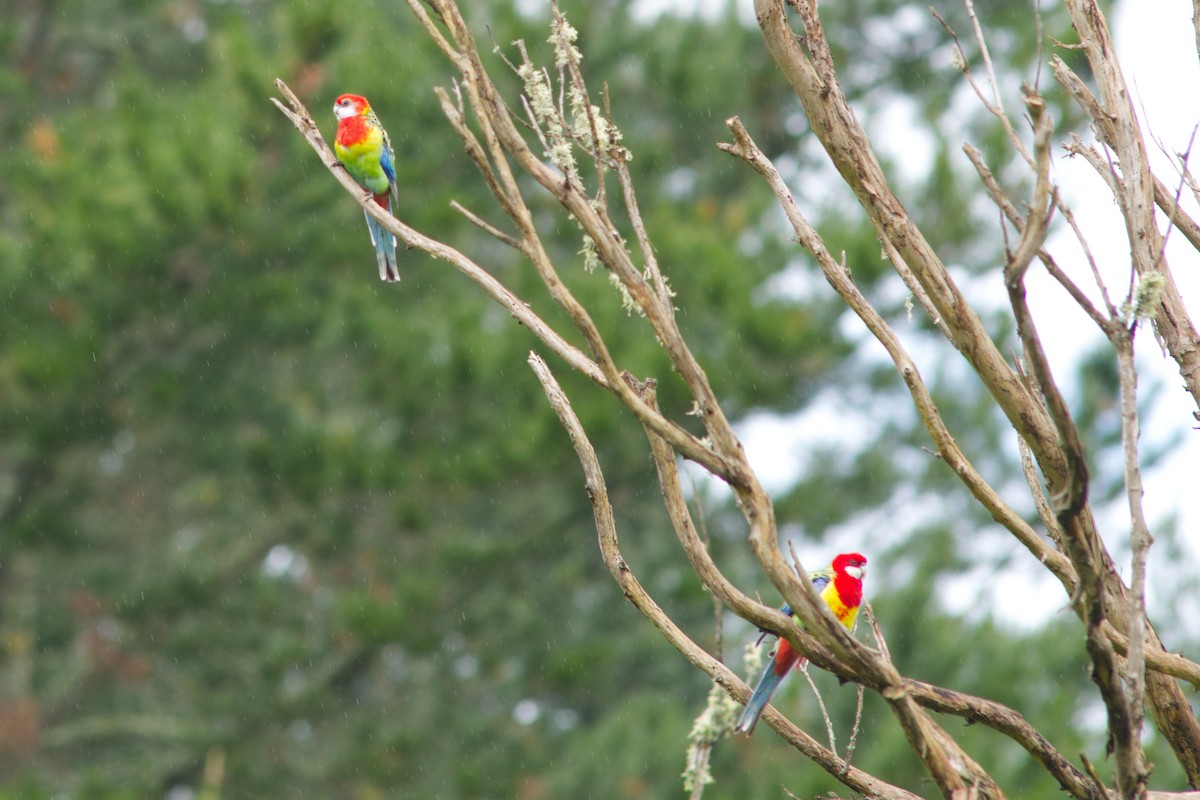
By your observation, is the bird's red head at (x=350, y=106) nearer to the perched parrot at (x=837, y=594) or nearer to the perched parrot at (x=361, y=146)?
the perched parrot at (x=361, y=146)

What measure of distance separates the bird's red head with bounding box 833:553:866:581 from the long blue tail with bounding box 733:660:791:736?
0.44m

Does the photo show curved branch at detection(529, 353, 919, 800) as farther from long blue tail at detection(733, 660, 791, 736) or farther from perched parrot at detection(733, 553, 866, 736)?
perched parrot at detection(733, 553, 866, 736)

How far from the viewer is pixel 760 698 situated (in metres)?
2.26

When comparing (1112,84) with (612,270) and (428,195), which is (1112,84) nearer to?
(612,270)

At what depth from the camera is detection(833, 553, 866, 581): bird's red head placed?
2797 mm

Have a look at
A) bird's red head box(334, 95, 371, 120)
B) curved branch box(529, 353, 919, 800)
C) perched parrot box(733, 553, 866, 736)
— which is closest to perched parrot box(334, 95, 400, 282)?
bird's red head box(334, 95, 371, 120)

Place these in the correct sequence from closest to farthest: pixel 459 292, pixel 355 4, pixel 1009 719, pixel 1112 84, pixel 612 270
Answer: pixel 612 270, pixel 1009 719, pixel 1112 84, pixel 355 4, pixel 459 292

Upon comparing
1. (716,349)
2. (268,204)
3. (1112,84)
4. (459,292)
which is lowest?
(1112,84)

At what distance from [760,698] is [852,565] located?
65cm

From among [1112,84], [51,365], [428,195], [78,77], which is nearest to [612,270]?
[1112,84]

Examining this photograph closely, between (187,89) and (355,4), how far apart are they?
194 centimetres

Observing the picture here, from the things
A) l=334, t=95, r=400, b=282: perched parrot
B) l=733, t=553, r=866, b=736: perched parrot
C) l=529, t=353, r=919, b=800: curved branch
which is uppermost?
l=334, t=95, r=400, b=282: perched parrot

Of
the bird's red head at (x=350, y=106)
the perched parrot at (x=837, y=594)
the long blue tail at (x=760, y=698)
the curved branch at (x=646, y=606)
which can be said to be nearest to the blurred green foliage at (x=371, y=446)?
the bird's red head at (x=350, y=106)

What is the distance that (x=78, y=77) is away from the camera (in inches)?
446
